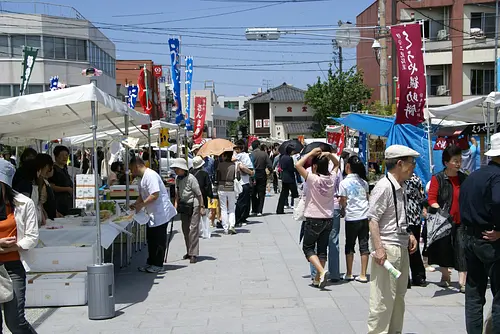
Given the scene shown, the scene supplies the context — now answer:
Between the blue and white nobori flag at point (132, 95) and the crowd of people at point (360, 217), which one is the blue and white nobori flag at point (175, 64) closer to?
the crowd of people at point (360, 217)

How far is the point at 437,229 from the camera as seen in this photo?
291 inches

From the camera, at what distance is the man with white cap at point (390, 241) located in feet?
17.4

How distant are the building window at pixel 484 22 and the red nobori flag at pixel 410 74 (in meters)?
27.3

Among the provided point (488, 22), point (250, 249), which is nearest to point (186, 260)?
point (250, 249)

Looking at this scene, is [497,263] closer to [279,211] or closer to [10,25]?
[279,211]

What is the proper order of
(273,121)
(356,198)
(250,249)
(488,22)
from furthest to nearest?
(273,121) → (488,22) → (250,249) → (356,198)

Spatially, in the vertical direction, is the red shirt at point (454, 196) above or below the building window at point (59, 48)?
below

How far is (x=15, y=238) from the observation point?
15.4 ft

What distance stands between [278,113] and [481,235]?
60.1 meters

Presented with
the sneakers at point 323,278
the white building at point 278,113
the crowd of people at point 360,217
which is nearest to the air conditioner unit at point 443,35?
the crowd of people at point 360,217

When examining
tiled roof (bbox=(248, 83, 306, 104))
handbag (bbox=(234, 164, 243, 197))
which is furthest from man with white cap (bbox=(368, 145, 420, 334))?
tiled roof (bbox=(248, 83, 306, 104))

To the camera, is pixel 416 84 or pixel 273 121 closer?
pixel 416 84

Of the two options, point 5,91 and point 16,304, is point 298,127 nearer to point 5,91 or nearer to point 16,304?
point 5,91

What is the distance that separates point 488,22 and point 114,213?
31.9 m
